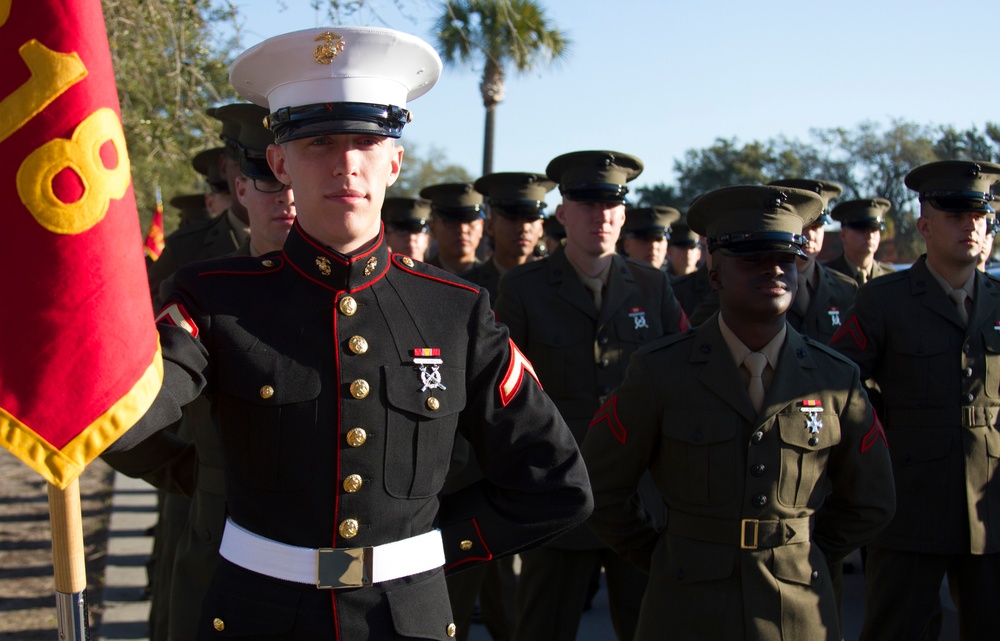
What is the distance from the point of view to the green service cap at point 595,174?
5.85 m

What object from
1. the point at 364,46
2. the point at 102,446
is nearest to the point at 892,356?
the point at 364,46

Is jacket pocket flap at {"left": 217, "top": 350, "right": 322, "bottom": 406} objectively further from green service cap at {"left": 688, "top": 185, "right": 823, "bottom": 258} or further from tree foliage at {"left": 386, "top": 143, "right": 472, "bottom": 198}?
tree foliage at {"left": 386, "top": 143, "right": 472, "bottom": 198}

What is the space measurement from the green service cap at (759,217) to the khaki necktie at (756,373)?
0.36m

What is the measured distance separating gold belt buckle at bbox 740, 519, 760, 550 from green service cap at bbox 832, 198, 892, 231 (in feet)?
20.2

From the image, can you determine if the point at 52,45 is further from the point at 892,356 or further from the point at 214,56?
the point at 214,56

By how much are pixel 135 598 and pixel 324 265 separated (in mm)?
5272

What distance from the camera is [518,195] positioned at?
23.9ft

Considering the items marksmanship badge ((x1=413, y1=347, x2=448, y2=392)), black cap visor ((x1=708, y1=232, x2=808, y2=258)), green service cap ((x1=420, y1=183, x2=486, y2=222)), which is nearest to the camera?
marksmanship badge ((x1=413, y1=347, x2=448, y2=392))

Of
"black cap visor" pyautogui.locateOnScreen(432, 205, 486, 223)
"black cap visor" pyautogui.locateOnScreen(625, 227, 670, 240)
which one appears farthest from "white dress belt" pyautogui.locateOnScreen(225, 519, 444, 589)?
"black cap visor" pyautogui.locateOnScreen(625, 227, 670, 240)

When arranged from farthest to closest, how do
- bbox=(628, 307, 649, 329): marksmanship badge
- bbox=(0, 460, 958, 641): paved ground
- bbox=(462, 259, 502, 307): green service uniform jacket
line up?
bbox=(462, 259, 502, 307): green service uniform jacket → bbox=(0, 460, 958, 641): paved ground → bbox=(628, 307, 649, 329): marksmanship badge

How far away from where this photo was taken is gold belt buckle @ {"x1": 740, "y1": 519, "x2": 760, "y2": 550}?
3.53 meters

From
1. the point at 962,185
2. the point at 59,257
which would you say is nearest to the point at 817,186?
the point at 962,185

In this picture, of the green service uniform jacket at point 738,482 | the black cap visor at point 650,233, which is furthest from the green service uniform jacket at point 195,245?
the black cap visor at point 650,233

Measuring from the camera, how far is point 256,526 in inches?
96.8
